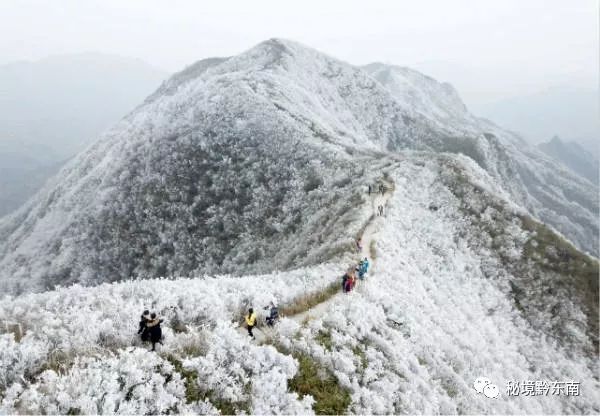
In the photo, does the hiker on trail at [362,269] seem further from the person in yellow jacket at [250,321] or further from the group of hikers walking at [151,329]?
the group of hikers walking at [151,329]

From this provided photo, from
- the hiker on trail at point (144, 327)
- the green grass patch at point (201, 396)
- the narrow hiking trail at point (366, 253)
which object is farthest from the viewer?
the narrow hiking trail at point (366, 253)

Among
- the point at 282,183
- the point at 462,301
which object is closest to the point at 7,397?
the point at 462,301

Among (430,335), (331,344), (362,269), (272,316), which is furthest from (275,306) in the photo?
(430,335)

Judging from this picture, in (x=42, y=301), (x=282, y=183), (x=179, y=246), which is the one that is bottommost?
(x=179, y=246)

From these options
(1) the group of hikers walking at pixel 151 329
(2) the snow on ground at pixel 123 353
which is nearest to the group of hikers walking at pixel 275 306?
(2) the snow on ground at pixel 123 353

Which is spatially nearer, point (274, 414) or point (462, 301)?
point (274, 414)

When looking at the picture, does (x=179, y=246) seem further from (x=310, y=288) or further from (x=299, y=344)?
(x=299, y=344)
